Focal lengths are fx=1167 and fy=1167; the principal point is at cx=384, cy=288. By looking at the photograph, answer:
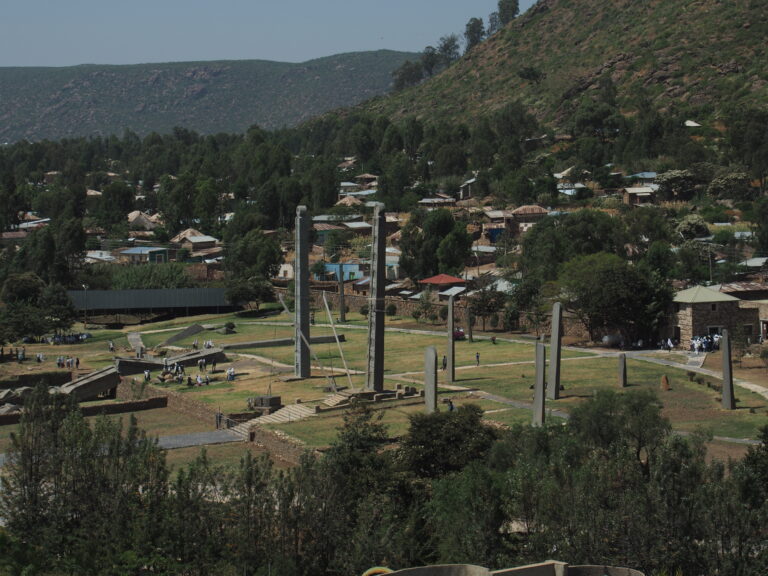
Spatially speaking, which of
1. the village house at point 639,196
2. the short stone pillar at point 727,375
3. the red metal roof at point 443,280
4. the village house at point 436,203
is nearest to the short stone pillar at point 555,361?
the short stone pillar at point 727,375

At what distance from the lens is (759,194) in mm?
85000

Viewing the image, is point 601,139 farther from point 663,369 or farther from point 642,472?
point 642,472

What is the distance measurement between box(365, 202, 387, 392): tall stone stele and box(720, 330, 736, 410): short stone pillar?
10.8 meters

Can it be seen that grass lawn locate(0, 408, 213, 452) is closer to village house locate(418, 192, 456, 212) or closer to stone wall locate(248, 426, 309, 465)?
stone wall locate(248, 426, 309, 465)

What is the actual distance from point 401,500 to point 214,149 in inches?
5712

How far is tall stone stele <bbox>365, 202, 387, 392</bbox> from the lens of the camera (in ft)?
125

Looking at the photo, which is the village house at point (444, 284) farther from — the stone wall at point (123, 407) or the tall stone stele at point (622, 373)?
the tall stone stele at point (622, 373)

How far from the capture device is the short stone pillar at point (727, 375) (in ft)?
112

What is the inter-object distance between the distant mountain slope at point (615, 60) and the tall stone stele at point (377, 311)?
7536cm

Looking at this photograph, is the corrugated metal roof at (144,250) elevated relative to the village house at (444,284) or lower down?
elevated

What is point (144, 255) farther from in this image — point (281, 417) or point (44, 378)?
point (281, 417)

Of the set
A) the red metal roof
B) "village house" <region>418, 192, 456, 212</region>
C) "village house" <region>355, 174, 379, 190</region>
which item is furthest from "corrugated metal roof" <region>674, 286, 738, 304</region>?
"village house" <region>355, 174, 379, 190</region>

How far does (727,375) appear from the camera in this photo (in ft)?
112

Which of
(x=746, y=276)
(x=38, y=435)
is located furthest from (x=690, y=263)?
(x=38, y=435)
